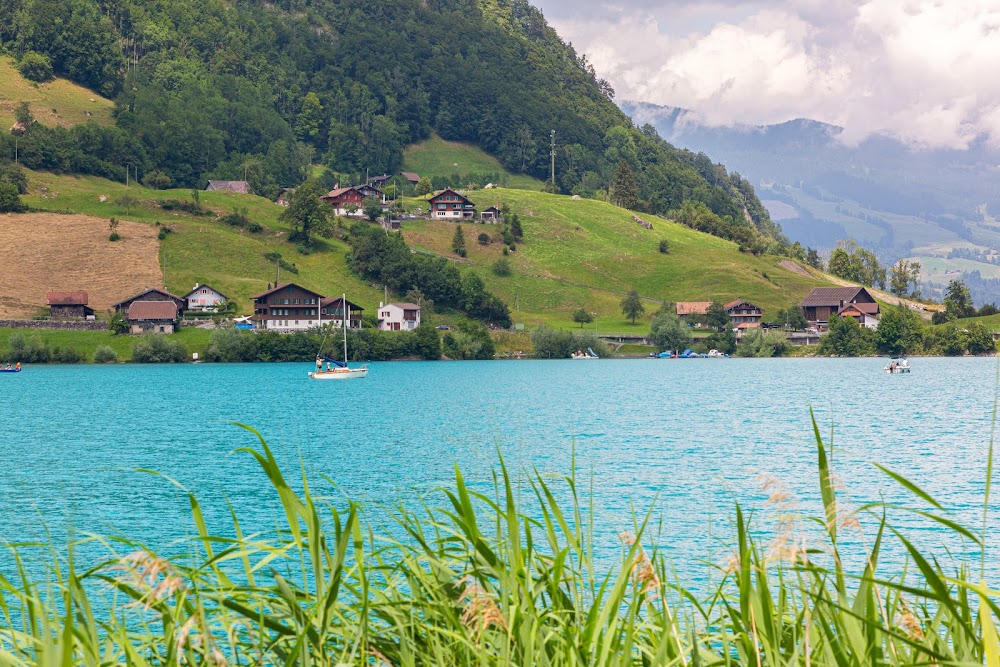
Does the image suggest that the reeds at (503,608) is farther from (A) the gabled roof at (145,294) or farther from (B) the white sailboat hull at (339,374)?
(A) the gabled roof at (145,294)

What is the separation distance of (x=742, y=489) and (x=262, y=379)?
72.4 m

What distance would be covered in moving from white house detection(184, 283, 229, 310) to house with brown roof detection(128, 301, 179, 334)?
7426 millimetres

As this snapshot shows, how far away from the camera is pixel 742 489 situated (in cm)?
3070

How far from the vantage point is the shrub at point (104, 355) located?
112188 millimetres

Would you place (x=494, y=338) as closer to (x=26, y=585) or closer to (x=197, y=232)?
(x=197, y=232)

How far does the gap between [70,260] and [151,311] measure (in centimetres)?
2272

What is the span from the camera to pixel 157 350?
114 m

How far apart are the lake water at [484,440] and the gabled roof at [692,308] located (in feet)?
147

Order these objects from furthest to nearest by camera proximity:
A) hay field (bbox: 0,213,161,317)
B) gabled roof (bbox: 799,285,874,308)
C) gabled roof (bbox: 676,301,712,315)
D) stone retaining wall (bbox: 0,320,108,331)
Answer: gabled roof (bbox: 799,285,874,308)
gabled roof (bbox: 676,301,712,315)
hay field (bbox: 0,213,161,317)
stone retaining wall (bbox: 0,320,108,331)

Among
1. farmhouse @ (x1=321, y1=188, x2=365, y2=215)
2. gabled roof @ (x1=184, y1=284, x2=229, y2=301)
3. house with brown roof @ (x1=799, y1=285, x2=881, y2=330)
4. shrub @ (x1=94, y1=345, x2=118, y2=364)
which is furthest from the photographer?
farmhouse @ (x1=321, y1=188, x2=365, y2=215)

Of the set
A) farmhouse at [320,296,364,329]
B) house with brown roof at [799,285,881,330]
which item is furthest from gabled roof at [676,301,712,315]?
farmhouse at [320,296,364,329]

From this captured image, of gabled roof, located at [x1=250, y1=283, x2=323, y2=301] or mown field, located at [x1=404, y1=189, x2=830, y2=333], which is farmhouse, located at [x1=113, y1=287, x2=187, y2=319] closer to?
gabled roof, located at [x1=250, y1=283, x2=323, y2=301]

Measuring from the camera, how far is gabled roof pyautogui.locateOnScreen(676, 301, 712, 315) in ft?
479

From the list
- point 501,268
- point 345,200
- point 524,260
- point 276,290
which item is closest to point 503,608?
point 276,290
